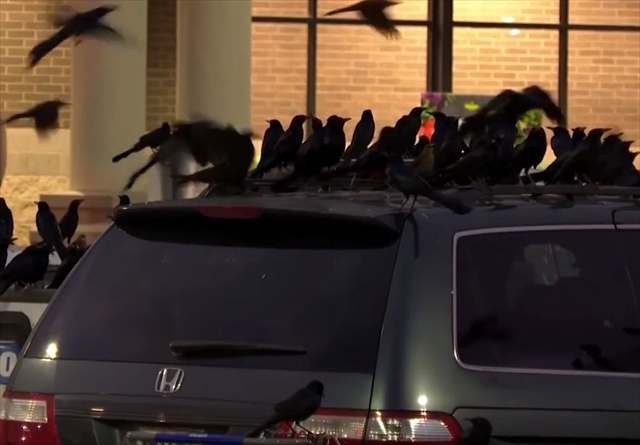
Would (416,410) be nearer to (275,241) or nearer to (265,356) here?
(265,356)

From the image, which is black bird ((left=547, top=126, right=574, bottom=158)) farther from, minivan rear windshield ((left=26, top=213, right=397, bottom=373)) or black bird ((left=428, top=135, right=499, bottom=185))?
minivan rear windshield ((left=26, top=213, right=397, bottom=373))

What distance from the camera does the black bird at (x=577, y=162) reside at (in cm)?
529

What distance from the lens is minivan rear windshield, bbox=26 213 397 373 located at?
3.57m

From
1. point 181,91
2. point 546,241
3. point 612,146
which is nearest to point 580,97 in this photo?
point 181,91

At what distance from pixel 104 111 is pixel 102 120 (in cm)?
9

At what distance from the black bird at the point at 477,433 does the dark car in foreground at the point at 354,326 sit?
0.09 ft

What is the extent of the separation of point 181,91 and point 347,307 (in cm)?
936

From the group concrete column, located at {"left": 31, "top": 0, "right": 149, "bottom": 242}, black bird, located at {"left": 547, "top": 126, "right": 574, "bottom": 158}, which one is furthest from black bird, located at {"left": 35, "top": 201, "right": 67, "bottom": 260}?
concrete column, located at {"left": 31, "top": 0, "right": 149, "bottom": 242}

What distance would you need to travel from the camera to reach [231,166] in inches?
188

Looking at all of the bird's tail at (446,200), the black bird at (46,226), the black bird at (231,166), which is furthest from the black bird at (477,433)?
the black bird at (46,226)

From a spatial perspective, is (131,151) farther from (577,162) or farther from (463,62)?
(463,62)

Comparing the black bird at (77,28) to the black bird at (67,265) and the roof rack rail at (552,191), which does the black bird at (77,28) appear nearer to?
the black bird at (67,265)

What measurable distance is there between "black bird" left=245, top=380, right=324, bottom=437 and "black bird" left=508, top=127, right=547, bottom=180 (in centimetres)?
202

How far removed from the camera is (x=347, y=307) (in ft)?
11.7
